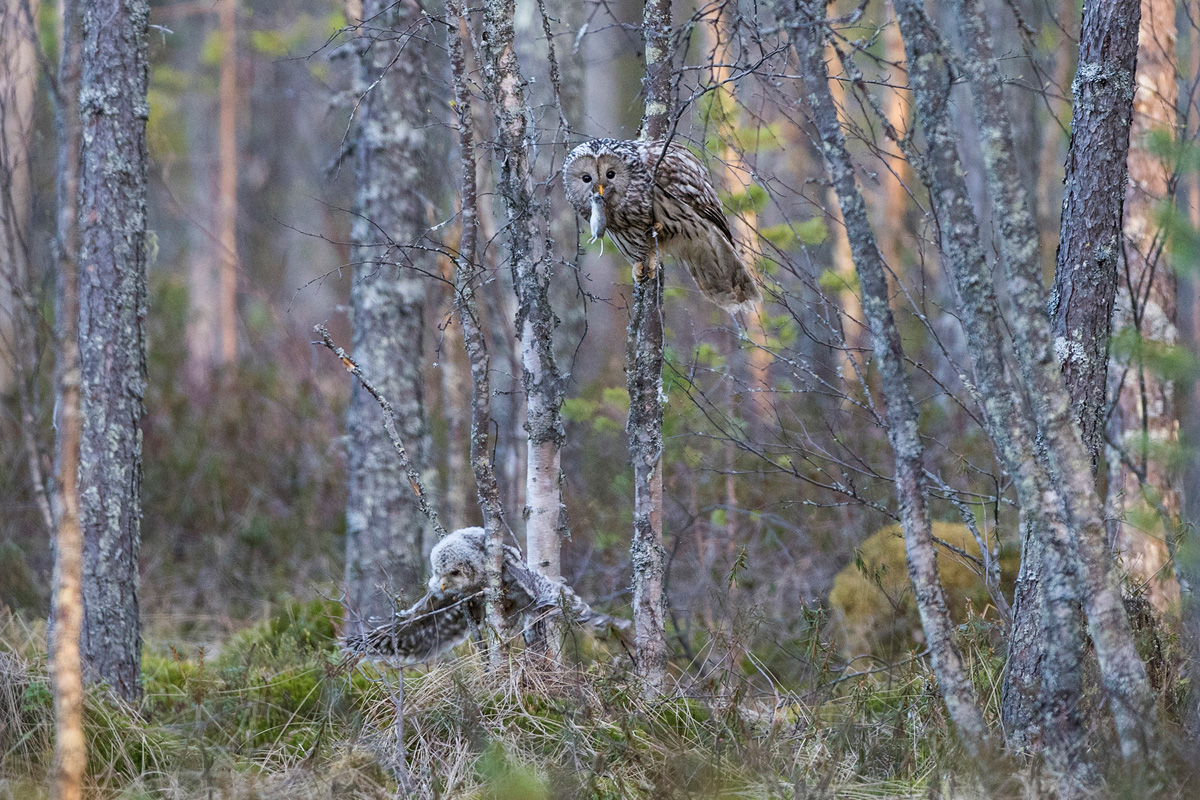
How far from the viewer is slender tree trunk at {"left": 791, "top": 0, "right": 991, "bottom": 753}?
300cm

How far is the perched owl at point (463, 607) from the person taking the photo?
12.1 feet

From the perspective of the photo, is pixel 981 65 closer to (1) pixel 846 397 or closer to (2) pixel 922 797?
(1) pixel 846 397

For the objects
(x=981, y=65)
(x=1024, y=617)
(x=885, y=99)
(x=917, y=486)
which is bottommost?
(x=1024, y=617)

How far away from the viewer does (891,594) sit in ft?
17.8

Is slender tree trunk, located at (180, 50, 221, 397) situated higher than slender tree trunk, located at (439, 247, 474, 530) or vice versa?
slender tree trunk, located at (180, 50, 221, 397)

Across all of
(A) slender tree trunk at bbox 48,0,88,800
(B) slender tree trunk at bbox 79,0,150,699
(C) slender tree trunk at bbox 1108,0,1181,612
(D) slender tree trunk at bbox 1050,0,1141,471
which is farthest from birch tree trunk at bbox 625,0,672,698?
(C) slender tree trunk at bbox 1108,0,1181,612

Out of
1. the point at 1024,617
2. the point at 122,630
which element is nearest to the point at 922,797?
the point at 1024,617

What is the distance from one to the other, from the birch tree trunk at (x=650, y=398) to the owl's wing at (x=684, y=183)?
6.1 inches

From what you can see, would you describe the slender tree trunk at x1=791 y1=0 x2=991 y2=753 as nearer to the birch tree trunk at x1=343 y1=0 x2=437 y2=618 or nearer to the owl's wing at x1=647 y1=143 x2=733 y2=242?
the owl's wing at x1=647 y1=143 x2=733 y2=242

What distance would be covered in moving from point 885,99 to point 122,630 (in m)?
12.6

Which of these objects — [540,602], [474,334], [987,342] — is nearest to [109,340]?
[474,334]

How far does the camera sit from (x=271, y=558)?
24.9 feet

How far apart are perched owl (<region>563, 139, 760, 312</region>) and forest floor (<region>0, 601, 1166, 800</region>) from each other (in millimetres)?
1552

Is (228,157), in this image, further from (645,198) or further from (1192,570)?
(1192,570)
